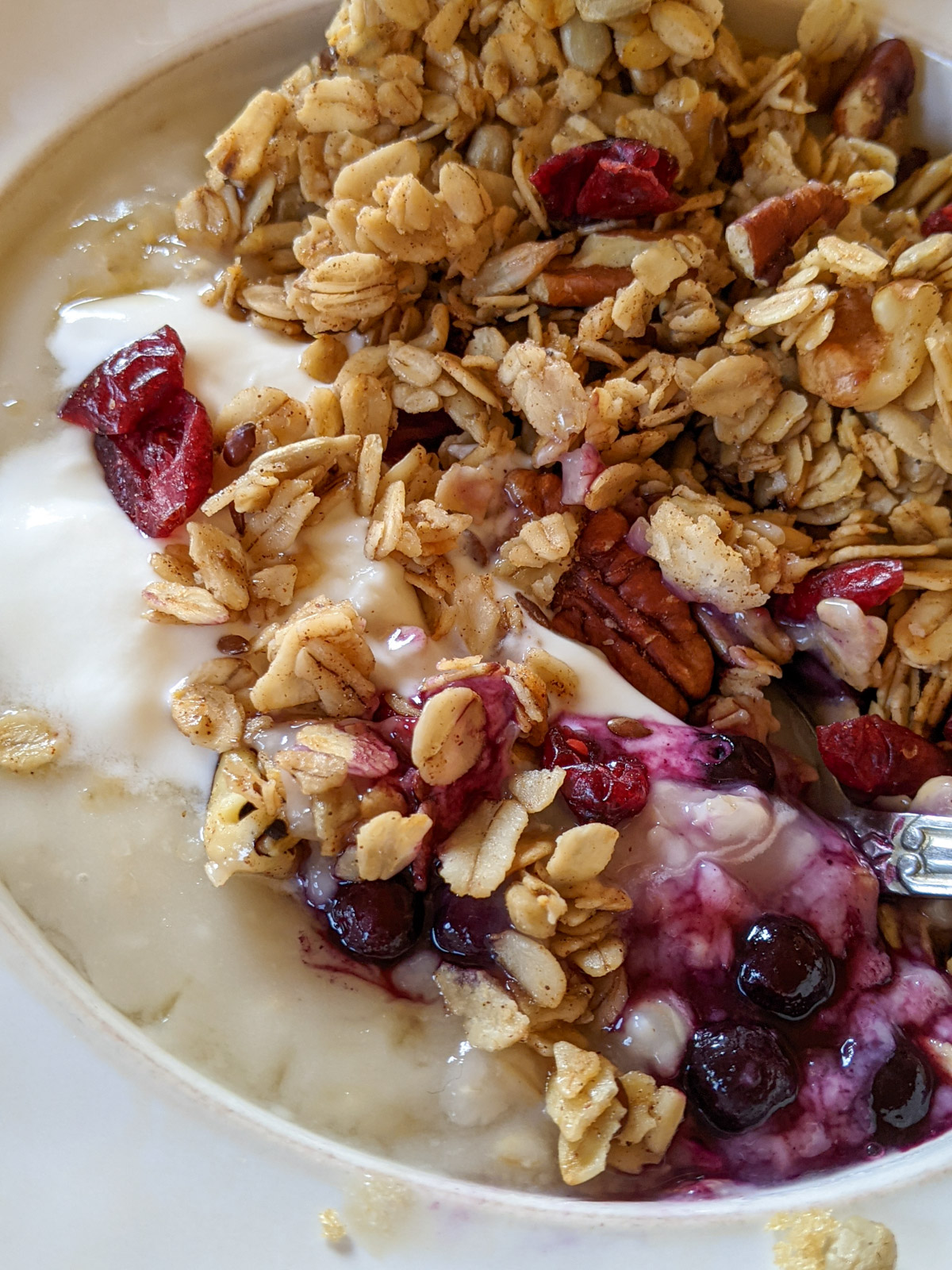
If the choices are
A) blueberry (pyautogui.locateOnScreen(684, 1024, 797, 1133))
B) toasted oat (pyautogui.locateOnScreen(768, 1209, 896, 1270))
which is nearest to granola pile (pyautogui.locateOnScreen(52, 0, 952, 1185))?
blueberry (pyautogui.locateOnScreen(684, 1024, 797, 1133))

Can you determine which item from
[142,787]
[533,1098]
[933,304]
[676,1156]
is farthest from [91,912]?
[933,304]

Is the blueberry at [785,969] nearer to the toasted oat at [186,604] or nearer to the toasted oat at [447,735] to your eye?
the toasted oat at [447,735]

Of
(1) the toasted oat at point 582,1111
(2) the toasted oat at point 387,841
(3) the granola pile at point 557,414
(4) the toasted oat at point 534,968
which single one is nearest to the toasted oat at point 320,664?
(3) the granola pile at point 557,414

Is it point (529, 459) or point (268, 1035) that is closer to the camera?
point (268, 1035)

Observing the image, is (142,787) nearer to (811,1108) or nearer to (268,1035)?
(268,1035)

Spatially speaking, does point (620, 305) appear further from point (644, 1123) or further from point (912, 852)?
point (644, 1123)

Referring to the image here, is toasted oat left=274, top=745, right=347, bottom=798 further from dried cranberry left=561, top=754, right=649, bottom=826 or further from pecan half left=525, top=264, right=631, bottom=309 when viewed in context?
pecan half left=525, top=264, right=631, bottom=309
